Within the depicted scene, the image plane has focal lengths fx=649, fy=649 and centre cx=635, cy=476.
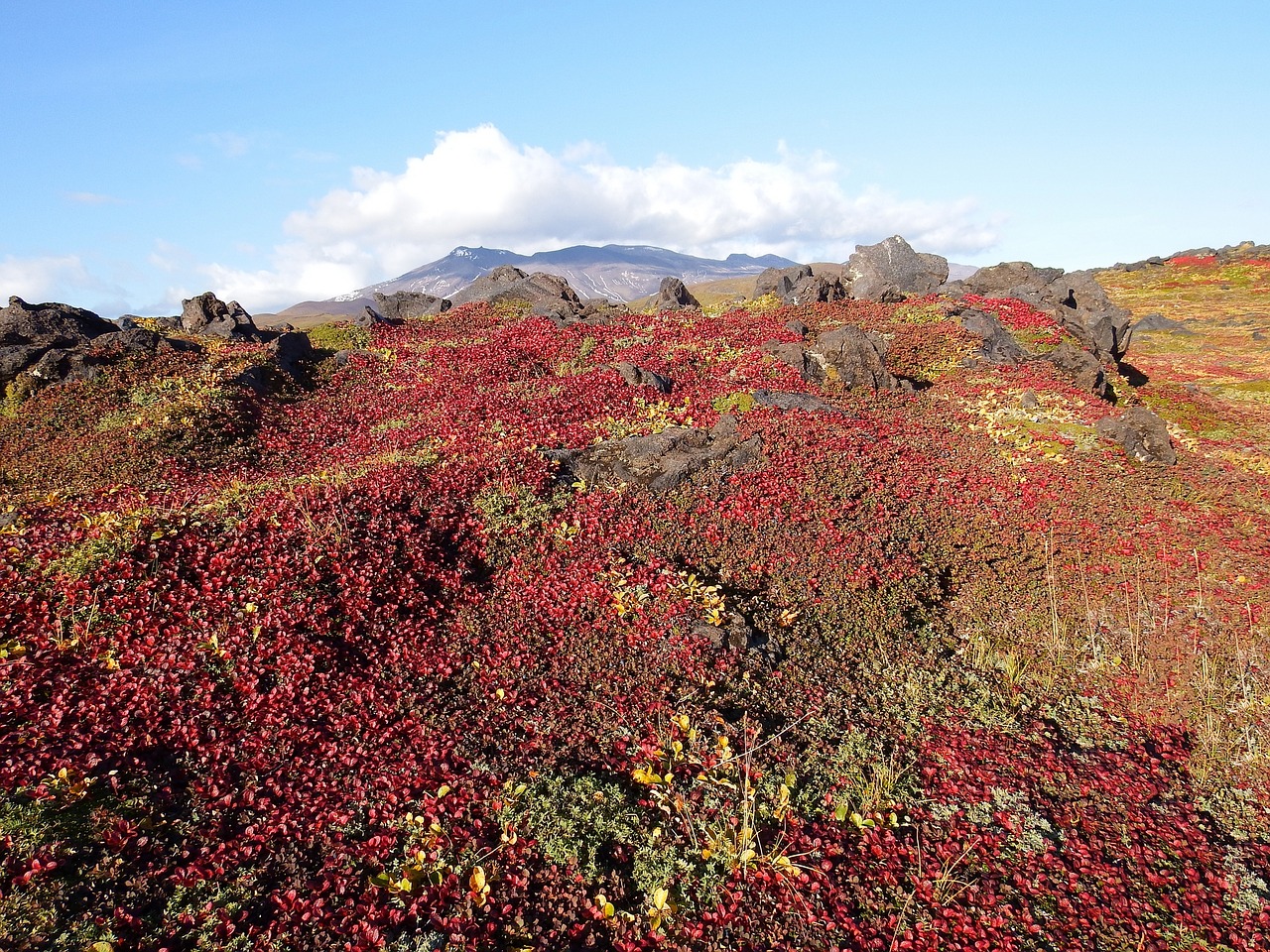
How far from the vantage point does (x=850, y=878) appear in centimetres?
759

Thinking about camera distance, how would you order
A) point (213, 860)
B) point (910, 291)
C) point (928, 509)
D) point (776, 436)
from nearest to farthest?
point (213, 860), point (928, 509), point (776, 436), point (910, 291)

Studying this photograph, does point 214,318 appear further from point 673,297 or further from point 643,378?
point 673,297

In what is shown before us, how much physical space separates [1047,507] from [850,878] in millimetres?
14732

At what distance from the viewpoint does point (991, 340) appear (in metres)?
30.0

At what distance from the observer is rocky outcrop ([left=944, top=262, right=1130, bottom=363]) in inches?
1341

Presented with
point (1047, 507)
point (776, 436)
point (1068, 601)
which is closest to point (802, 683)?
point (1068, 601)

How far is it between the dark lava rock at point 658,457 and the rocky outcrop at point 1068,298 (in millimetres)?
24843

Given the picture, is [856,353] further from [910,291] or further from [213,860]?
[213,860]

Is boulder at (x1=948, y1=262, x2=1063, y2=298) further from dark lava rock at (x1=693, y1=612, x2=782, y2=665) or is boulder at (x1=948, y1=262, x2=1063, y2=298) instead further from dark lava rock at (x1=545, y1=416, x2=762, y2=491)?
dark lava rock at (x1=693, y1=612, x2=782, y2=665)

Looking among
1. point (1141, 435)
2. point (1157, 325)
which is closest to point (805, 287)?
point (1141, 435)

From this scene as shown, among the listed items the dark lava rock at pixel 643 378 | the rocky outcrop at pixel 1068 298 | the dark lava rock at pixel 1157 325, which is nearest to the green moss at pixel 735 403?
the dark lava rock at pixel 643 378

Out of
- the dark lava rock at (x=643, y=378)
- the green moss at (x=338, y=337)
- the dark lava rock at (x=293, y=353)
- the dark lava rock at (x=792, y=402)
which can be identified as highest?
the green moss at (x=338, y=337)

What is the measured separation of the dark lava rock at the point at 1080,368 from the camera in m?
26.8

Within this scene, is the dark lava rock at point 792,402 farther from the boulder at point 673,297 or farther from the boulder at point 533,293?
the boulder at point 673,297
